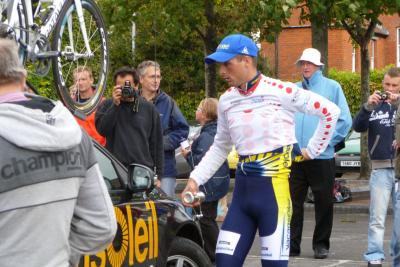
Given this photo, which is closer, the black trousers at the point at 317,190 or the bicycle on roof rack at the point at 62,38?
the bicycle on roof rack at the point at 62,38

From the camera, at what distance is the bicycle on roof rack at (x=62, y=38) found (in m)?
5.95

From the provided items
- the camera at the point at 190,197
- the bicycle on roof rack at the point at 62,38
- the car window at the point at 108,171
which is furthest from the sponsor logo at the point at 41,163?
the camera at the point at 190,197

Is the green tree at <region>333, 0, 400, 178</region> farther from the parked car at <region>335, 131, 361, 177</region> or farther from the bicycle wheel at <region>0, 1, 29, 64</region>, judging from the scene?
the bicycle wheel at <region>0, 1, 29, 64</region>

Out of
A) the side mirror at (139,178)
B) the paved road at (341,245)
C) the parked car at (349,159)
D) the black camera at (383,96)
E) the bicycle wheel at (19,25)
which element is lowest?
the parked car at (349,159)

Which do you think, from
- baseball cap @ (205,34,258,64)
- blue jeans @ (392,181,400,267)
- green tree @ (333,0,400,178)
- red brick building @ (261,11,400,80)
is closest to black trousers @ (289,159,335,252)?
blue jeans @ (392,181,400,267)

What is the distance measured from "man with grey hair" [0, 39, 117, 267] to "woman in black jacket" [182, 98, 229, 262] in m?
6.59

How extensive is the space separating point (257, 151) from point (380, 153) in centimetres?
350

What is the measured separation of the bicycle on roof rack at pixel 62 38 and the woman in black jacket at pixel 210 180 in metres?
3.72

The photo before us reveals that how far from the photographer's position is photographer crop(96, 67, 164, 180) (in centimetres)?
897

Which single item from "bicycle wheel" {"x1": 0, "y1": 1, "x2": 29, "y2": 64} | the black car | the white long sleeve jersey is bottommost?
the black car

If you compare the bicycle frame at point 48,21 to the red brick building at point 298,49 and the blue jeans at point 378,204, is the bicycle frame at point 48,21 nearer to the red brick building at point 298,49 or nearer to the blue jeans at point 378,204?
the blue jeans at point 378,204

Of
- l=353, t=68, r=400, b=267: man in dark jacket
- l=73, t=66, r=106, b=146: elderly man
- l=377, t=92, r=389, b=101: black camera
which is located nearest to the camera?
l=73, t=66, r=106, b=146: elderly man

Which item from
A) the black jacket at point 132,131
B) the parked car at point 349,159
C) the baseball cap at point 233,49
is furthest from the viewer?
the parked car at point 349,159

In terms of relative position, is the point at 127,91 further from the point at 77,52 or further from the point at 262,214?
the point at 262,214
